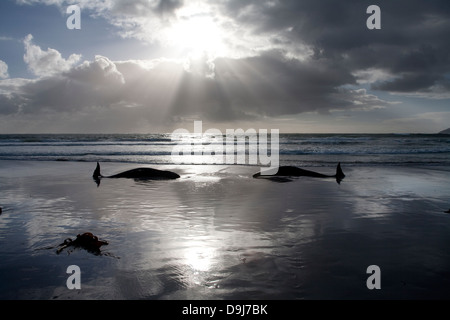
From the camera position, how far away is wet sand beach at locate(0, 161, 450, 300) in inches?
136

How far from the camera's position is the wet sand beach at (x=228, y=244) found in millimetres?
3445

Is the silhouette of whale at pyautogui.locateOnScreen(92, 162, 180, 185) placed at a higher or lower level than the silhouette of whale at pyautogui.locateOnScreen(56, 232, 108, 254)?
higher

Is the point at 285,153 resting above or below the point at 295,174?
above

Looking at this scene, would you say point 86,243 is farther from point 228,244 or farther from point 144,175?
point 144,175

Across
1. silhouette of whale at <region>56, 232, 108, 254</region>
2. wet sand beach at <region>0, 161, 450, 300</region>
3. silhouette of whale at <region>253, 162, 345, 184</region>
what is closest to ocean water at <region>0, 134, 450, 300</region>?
wet sand beach at <region>0, 161, 450, 300</region>

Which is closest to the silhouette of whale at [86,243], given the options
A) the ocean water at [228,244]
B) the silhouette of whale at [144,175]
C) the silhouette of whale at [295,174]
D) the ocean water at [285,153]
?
the ocean water at [228,244]

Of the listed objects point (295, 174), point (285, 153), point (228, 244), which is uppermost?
point (285, 153)

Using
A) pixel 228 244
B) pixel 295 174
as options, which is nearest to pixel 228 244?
pixel 228 244

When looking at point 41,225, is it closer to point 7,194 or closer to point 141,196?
point 141,196

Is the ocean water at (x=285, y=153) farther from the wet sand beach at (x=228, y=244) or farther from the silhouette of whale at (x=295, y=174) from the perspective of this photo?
the wet sand beach at (x=228, y=244)

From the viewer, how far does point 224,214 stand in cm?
688

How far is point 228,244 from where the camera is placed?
190 inches

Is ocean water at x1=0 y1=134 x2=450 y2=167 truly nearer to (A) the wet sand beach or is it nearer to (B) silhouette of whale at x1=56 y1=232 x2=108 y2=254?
(A) the wet sand beach

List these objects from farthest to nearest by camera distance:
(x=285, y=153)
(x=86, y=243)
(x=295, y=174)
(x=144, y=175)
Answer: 1. (x=285, y=153)
2. (x=295, y=174)
3. (x=144, y=175)
4. (x=86, y=243)
